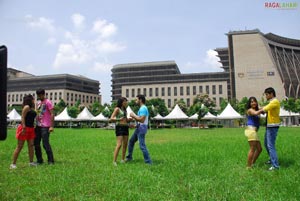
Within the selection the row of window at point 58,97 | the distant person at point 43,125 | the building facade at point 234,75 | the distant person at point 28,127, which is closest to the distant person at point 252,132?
the distant person at point 43,125

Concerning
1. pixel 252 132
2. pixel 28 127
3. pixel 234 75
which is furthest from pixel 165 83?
pixel 252 132

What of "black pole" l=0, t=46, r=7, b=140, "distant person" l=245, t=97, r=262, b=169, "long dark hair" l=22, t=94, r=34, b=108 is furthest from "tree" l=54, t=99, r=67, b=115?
"black pole" l=0, t=46, r=7, b=140

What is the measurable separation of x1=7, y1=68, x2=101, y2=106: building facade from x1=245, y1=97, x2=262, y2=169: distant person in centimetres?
12933

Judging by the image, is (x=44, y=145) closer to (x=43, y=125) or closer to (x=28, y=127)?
(x=43, y=125)

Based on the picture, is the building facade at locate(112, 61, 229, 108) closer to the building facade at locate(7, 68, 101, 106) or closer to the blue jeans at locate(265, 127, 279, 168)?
the building facade at locate(7, 68, 101, 106)

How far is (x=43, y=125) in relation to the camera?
7707 millimetres

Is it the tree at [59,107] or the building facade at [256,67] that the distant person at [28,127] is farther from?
the building facade at [256,67]

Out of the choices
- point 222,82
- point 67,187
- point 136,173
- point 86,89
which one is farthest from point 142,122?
point 86,89

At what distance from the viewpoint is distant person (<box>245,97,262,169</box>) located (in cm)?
674

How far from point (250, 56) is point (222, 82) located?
48.3 ft

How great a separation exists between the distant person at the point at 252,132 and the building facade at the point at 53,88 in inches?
5092

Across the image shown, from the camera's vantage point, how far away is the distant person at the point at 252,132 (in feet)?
22.1

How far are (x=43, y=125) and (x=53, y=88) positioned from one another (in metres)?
133

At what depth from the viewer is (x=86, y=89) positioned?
5792 inches
